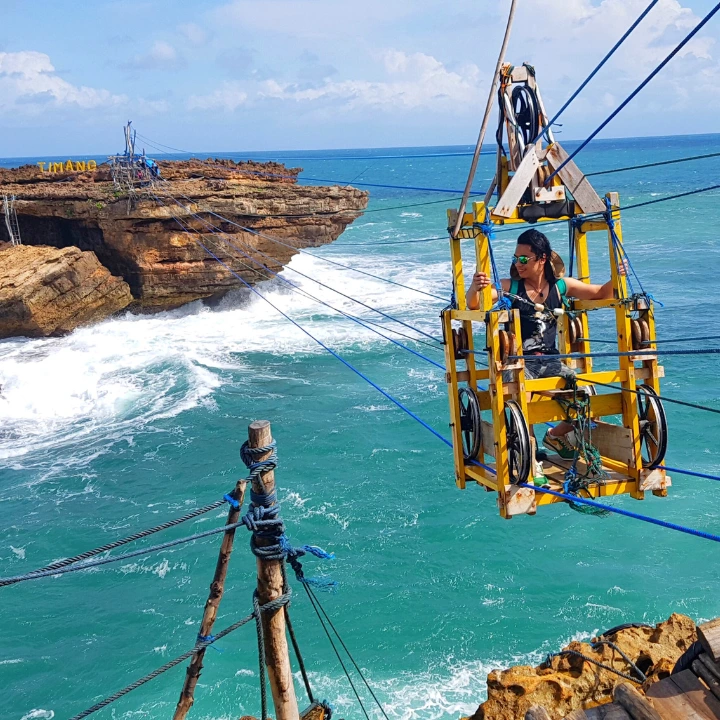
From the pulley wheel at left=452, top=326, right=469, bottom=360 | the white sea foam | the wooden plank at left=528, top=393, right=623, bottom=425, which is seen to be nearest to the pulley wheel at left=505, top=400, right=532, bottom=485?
the wooden plank at left=528, top=393, right=623, bottom=425

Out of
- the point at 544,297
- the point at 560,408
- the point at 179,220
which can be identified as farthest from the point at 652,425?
the point at 179,220

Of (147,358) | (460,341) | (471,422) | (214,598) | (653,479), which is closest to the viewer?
(214,598)

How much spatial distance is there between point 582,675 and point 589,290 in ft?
13.5

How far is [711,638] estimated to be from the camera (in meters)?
5.11

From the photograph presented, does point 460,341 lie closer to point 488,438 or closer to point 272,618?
point 488,438

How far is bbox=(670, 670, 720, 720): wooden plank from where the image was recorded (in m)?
5.07

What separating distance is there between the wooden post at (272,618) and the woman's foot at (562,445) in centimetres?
282

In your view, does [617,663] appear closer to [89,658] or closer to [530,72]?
[530,72]

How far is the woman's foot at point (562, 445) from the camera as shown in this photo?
712cm

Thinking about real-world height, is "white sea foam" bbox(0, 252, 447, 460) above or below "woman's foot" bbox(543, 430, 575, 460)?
below

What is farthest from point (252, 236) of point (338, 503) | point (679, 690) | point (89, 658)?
point (679, 690)

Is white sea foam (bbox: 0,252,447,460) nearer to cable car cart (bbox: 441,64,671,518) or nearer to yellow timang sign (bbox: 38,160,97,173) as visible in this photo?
yellow timang sign (bbox: 38,160,97,173)

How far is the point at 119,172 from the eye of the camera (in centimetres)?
2667

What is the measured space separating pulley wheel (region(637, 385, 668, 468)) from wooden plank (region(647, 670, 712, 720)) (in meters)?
1.82
